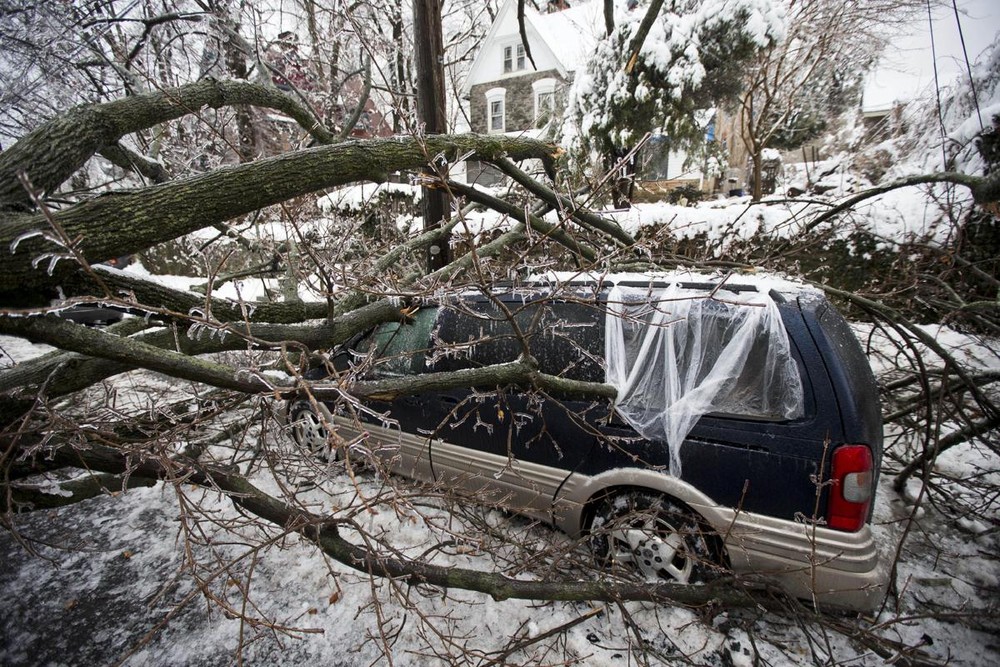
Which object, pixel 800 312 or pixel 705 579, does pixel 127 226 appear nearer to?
pixel 800 312

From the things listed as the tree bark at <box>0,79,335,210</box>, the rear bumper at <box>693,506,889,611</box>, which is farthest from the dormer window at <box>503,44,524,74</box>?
the rear bumper at <box>693,506,889,611</box>

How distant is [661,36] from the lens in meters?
8.19

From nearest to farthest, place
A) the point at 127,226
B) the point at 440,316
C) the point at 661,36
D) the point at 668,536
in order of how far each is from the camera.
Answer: the point at 127,226
the point at 668,536
the point at 440,316
the point at 661,36

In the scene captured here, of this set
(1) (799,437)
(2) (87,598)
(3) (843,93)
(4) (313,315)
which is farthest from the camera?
(3) (843,93)

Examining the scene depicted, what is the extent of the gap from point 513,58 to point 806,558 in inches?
872

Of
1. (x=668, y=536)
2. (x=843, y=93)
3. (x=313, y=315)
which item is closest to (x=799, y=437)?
(x=668, y=536)

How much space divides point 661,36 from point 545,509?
9.05m

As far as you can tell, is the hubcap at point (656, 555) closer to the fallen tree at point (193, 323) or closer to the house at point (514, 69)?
the fallen tree at point (193, 323)

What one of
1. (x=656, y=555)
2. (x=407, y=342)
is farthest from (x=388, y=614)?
(x=407, y=342)

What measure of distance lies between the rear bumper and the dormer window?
70.1ft

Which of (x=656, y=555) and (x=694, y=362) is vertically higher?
(x=694, y=362)

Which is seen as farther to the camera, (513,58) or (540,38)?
(513,58)

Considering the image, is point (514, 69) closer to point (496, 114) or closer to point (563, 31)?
point (496, 114)

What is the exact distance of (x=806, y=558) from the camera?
2268 millimetres
